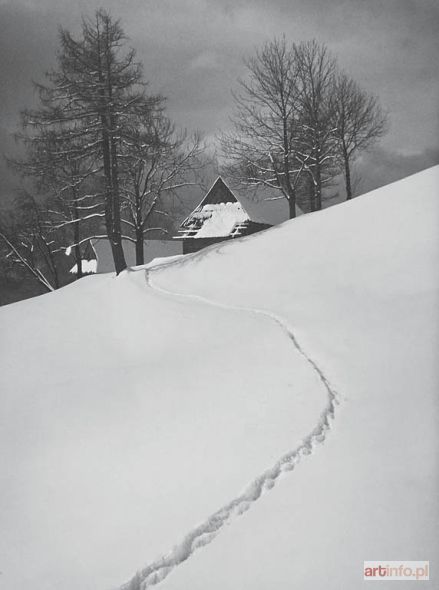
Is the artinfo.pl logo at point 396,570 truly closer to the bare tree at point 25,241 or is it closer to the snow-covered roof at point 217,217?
the snow-covered roof at point 217,217

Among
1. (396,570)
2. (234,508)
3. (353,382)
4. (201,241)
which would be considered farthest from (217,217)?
(396,570)

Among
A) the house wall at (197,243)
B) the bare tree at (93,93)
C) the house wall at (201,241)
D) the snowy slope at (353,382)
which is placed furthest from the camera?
the house wall at (197,243)

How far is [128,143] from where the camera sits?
12711 millimetres

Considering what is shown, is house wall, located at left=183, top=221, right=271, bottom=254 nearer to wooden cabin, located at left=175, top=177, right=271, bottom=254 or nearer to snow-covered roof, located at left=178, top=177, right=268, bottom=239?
wooden cabin, located at left=175, top=177, right=271, bottom=254

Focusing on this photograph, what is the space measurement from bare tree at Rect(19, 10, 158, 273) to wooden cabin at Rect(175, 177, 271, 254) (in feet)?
26.7

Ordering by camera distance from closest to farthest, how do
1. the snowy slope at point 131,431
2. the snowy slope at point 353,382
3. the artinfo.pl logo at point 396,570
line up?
the artinfo.pl logo at point 396,570 < the snowy slope at point 353,382 < the snowy slope at point 131,431

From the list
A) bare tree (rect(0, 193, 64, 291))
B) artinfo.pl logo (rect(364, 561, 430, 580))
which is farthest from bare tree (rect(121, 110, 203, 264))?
artinfo.pl logo (rect(364, 561, 430, 580))

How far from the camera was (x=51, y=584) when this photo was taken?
2.16 meters

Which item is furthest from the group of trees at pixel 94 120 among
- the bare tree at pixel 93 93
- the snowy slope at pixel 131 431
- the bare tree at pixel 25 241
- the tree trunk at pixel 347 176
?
the tree trunk at pixel 347 176

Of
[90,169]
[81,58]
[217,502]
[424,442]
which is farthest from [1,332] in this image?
[81,58]

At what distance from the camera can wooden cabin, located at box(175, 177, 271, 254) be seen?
66.1 ft

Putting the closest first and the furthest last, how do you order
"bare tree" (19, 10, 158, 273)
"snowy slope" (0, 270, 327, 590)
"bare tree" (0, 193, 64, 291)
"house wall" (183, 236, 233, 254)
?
1. "snowy slope" (0, 270, 327, 590)
2. "bare tree" (19, 10, 158, 273)
3. "bare tree" (0, 193, 64, 291)
4. "house wall" (183, 236, 233, 254)

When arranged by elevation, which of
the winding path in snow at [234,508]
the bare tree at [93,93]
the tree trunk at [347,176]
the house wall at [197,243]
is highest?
the bare tree at [93,93]

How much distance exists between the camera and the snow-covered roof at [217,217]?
66.2 feet
